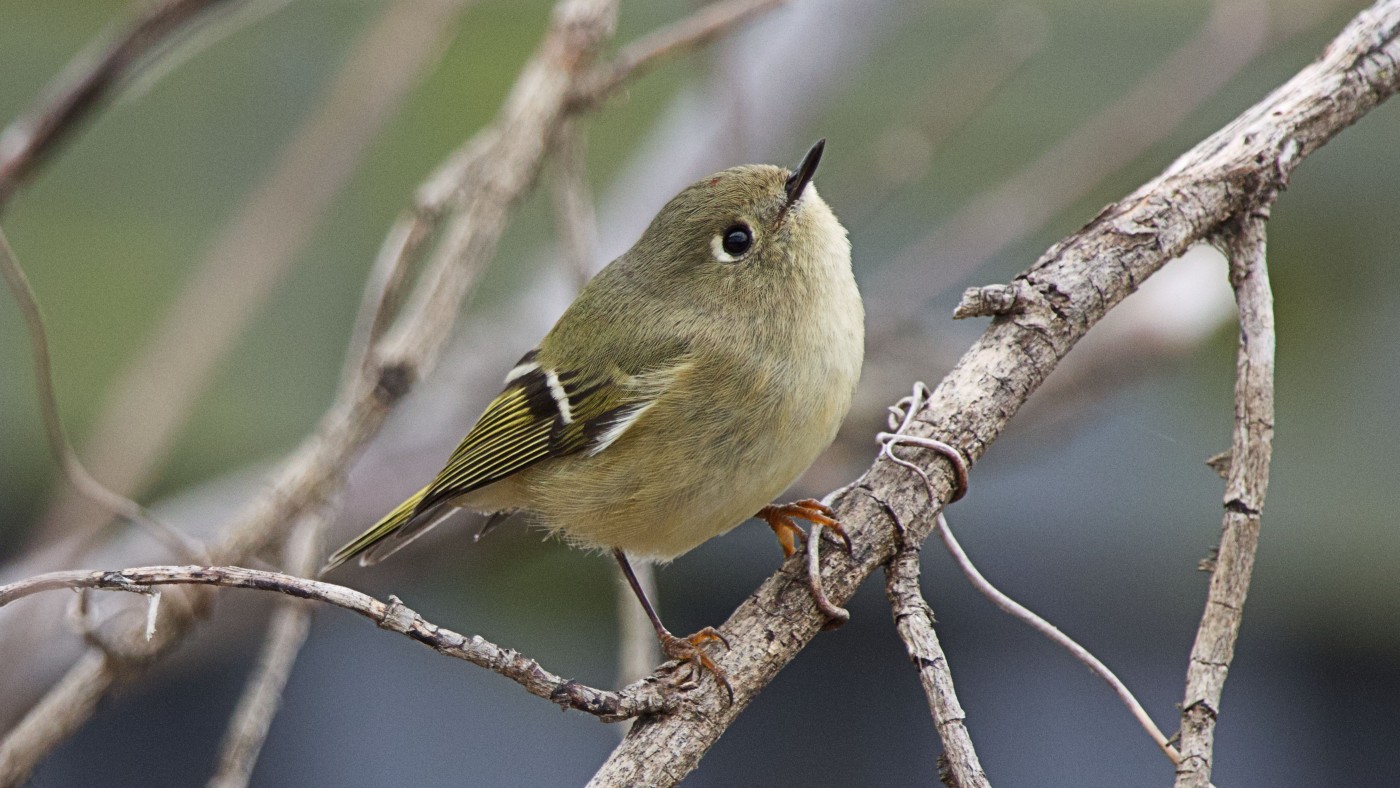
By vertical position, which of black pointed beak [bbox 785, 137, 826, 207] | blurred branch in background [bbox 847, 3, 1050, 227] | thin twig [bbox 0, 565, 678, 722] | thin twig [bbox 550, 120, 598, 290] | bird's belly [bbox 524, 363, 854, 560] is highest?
blurred branch in background [bbox 847, 3, 1050, 227]

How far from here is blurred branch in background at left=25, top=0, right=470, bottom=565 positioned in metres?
1.97

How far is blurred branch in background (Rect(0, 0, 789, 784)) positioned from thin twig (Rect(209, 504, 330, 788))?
0.05 m

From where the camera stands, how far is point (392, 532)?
142 centimetres

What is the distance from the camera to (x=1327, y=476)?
377 cm

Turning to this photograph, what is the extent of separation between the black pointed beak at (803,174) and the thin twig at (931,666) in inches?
18.4

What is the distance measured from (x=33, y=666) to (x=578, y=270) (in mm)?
920

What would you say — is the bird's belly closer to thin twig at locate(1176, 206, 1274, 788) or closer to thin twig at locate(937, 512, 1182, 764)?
thin twig at locate(937, 512, 1182, 764)

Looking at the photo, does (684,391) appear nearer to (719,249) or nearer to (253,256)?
(719,249)

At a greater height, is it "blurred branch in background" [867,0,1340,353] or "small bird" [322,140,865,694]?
"blurred branch in background" [867,0,1340,353]

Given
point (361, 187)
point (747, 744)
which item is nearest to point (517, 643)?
point (747, 744)

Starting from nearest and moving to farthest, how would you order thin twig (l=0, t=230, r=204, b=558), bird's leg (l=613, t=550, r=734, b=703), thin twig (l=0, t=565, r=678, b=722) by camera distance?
thin twig (l=0, t=565, r=678, b=722) → bird's leg (l=613, t=550, r=734, b=703) → thin twig (l=0, t=230, r=204, b=558)

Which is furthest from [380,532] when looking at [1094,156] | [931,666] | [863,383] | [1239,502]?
[1094,156]

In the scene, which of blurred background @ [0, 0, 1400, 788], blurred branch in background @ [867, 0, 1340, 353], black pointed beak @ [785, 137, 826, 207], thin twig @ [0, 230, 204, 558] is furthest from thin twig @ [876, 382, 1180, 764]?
blurred background @ [0, 0, 1400, 788]

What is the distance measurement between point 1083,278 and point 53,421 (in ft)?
3.20
